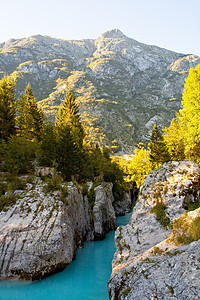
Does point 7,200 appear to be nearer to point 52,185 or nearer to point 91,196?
point 52,185

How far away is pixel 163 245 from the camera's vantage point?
8.84 m

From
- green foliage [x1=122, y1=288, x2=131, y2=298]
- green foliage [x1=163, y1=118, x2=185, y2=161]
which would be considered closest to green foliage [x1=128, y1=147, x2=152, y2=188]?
green foliage [x1=163, y1=118, x2=185, y2=161]

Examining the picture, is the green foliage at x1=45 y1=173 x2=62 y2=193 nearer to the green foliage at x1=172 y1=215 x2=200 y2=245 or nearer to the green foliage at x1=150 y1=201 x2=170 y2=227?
the green foliage at x1=150 y1=201 x2=170 y2=227

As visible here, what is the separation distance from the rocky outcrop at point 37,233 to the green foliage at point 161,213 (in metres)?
8.66

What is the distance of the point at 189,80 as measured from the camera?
20609 mm

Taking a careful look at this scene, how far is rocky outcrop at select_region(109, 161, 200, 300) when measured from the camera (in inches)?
252

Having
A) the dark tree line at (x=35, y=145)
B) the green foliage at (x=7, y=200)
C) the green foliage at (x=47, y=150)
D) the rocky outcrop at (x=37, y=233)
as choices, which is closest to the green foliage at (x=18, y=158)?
the dark tree line at (x=35, y=145)

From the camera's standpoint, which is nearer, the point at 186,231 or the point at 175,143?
the point at 186,231

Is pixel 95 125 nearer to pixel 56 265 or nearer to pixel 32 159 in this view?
pixel 32 159

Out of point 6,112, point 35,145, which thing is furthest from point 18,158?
point 6,112

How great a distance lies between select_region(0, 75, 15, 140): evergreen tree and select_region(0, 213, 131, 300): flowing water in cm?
2243

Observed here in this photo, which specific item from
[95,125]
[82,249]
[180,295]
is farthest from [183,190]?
[95,125]

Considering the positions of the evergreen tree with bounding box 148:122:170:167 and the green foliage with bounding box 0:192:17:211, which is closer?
the green foliage with bounding box 0:192:17:211

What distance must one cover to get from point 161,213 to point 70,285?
9.64 metres
